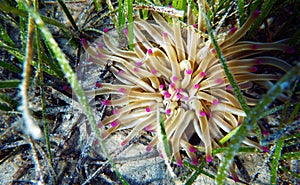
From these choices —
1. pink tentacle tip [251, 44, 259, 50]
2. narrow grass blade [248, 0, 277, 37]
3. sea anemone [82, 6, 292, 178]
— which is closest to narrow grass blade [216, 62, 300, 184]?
sea anemone [82, 6, 292, 178]

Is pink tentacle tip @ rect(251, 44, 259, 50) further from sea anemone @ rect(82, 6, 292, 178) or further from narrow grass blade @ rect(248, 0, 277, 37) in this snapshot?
narrow grass blade @ rect(248, 0, 277, 37)

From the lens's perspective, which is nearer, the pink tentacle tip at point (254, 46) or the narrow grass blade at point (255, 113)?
the narrow grass blade at point (255, 113)

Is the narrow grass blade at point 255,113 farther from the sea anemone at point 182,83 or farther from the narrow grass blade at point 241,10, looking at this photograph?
the narrow grass blade at point 241,10

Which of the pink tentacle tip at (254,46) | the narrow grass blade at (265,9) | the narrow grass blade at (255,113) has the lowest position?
the narrow grass blade at (255,113)

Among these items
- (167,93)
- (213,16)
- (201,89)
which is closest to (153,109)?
(167,93)

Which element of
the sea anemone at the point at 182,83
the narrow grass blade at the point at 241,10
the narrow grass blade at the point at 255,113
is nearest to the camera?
the narrow grass blade at the point at 255,113

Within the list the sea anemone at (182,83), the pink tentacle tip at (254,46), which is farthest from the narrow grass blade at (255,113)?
the pink tentacle tip at (254,46)

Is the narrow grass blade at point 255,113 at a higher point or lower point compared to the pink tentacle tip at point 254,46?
lower

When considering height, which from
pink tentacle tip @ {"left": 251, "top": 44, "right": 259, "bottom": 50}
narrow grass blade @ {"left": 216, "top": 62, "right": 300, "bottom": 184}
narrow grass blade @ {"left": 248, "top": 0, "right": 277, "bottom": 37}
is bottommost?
narrow grass blade @ {"left": 216, "top": 62, "right": 300, "bottom": 184}
